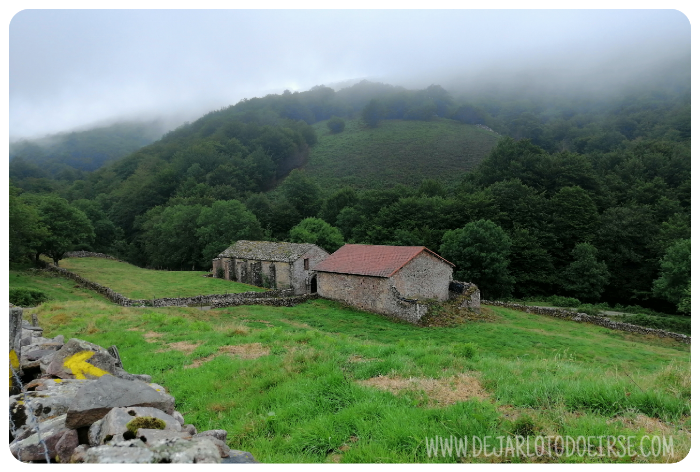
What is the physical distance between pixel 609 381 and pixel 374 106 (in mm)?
118518

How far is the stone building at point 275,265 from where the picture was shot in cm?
3244

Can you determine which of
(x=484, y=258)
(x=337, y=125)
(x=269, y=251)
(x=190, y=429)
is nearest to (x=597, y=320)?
(x=484, y=258)

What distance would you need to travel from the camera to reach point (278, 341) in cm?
1117

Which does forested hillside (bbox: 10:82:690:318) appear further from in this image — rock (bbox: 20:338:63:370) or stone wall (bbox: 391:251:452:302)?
rock (bbox: 20:338:63:370)

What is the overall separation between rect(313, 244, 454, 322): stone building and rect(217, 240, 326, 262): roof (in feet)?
12.1

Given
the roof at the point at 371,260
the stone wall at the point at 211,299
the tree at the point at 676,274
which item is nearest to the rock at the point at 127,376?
the stone wall at the point at 211,299

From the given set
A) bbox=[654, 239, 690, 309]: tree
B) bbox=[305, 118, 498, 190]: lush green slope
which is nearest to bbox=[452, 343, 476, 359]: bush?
bbox=[654, 239, 690, 309]: tree

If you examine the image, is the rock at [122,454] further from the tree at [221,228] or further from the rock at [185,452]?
the tree at [221,228]

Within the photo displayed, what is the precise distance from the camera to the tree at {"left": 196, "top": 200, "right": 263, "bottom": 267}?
47.2 meters

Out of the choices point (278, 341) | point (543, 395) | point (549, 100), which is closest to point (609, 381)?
→ point (543, 395)

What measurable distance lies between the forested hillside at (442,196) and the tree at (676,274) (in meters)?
0.12

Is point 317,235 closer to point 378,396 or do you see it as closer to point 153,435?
point 378,396

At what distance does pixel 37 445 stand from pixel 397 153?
92978mm

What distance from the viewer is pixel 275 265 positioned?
33.5 metres
